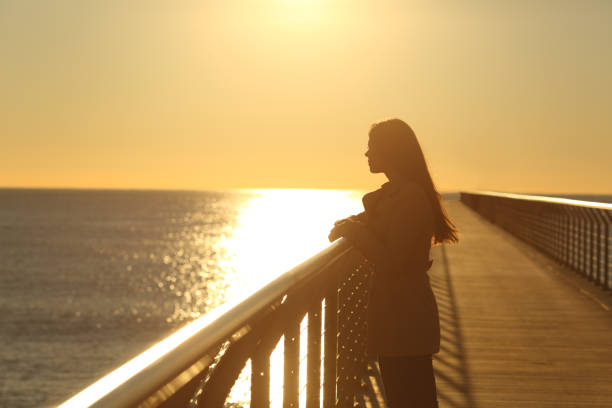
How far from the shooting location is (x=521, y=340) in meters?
7.35

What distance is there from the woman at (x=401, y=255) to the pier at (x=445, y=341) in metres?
0.27

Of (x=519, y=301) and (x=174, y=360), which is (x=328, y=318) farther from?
(x=519, y=301)

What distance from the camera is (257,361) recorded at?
2.09 metres

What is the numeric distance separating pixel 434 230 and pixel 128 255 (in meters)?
124

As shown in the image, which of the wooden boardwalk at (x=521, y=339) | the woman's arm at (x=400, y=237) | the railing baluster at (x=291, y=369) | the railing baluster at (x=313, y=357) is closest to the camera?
the railing baluster at (x=291, y=369)

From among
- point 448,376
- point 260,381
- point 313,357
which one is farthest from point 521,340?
point 260,381

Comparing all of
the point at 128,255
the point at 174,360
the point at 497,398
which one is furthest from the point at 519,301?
the point at 128,255

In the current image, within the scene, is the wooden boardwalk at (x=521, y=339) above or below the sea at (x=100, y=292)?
above

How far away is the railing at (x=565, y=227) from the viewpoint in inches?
428

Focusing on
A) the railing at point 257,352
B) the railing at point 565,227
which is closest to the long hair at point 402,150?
the railing at point 257,352

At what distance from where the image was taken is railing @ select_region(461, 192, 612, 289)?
1088cm

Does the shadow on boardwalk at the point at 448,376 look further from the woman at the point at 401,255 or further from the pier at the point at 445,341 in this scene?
the woman at the point at 401,255

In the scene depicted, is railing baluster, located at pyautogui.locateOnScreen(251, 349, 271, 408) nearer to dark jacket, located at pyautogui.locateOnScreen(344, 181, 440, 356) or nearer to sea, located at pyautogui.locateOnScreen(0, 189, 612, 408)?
dark jacket, located at pyautogui.locateOnScreen(344, 181, 440, 356)

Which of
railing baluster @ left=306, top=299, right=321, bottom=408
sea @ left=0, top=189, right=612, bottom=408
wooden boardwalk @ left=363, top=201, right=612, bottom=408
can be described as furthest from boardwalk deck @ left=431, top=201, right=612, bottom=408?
sea @ left=0, top=189, right=612, bottom=408
